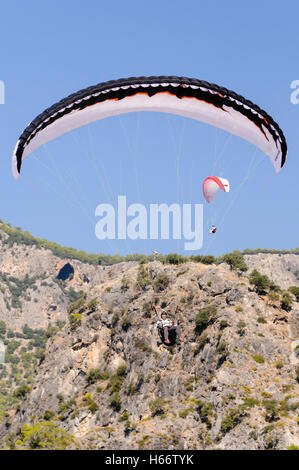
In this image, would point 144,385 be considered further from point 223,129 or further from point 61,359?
point 223,129

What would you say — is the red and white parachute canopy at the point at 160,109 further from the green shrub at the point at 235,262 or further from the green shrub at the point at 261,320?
the green shrub at the point at 235,262

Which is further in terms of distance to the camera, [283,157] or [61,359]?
[61,359]

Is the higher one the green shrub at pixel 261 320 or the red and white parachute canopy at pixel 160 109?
the red and white parachute canopy at pixel 160 109

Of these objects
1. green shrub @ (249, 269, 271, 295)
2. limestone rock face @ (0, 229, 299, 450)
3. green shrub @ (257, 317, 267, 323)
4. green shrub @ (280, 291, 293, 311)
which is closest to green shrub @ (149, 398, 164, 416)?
limestone rock face @ (0, 229, 299, 450)

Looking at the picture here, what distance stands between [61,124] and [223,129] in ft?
31.8

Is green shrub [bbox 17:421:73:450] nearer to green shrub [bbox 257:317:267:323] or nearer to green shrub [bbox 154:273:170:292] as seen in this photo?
green shrub [bbox 154:273:170:292]

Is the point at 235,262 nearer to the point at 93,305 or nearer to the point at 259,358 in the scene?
the point at 93,305

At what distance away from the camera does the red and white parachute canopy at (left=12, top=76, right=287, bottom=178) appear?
35.4 meters

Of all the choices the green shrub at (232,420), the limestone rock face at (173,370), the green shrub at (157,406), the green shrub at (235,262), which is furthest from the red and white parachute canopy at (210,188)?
the green shrub at (235,262)

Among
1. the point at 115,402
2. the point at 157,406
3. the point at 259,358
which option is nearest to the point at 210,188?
the point at 259,358

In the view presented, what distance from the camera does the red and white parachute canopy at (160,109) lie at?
35.4 meters

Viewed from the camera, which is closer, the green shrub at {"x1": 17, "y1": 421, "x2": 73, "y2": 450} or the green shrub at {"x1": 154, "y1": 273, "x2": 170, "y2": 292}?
the green shrub at {"x1": 17, "y1": 421, "x2": 73, "y2": 450}
